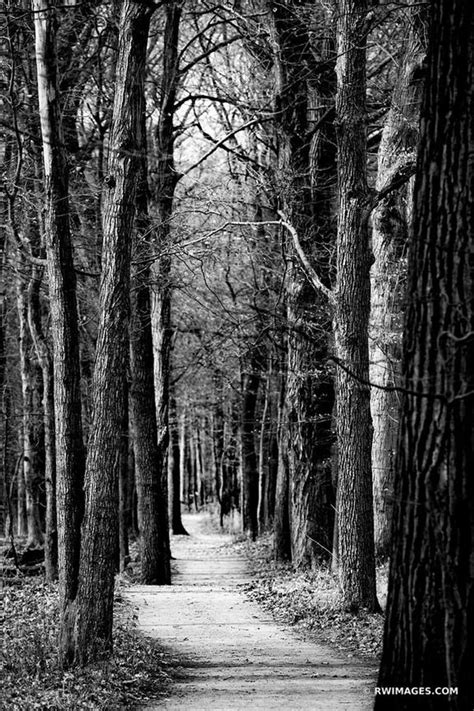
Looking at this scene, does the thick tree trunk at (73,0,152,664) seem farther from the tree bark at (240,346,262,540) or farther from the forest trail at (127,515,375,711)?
the tree bark at (240,346,262,540)

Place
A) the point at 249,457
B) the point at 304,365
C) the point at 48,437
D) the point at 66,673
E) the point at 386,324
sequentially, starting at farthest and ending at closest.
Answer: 1. the point at 249,457
2. the point at 304,365
3. the point at 48,437
4. the point at 386,324
5. the point at 66,673

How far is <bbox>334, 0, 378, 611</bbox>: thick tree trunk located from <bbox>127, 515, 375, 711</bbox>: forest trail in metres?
1.44

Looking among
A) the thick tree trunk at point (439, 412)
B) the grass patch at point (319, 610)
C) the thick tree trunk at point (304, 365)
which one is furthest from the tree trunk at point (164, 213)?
the thick tree trunk at point (439, 412)

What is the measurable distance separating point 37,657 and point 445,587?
566 cm

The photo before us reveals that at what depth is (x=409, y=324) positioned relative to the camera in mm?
5051

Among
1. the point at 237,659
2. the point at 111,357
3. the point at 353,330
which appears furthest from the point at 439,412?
the point at 353,330

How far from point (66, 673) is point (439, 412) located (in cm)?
537

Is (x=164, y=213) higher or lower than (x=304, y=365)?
higher

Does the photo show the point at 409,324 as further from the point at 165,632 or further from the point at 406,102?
the point at 406,102

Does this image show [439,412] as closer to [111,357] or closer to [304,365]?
[111,357]

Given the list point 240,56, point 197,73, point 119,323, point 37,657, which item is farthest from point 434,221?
point 240,56

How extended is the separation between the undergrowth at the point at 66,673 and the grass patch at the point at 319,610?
8.07ft

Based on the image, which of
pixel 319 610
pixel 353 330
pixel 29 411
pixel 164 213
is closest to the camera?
pixel 353 330

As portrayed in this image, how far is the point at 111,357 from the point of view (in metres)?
9.23
